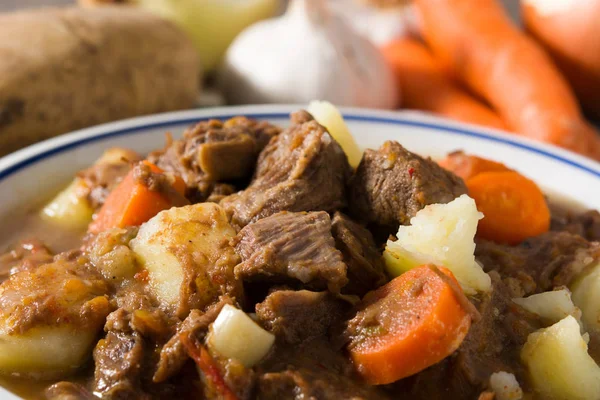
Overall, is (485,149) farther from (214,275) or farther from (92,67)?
(92,67)

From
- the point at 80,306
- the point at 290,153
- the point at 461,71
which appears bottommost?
the point at 461,71

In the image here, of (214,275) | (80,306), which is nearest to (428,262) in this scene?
(214,275)

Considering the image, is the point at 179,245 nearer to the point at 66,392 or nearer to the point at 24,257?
the point at 66,392

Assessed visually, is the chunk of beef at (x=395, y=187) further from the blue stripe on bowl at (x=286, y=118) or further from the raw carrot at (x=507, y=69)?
the raw carrot at (x=507, y=69)

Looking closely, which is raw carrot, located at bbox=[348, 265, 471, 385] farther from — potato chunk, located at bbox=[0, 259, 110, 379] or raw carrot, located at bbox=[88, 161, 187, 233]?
raw carrot, located at bbox=[88, 161, 187, 233]

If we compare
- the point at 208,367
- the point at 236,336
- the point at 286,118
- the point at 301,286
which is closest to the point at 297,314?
the point at 301,286

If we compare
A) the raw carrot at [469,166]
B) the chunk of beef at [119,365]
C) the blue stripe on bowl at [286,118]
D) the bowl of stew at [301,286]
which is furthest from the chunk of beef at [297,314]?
the blue stripe on bowl at [286,118]
